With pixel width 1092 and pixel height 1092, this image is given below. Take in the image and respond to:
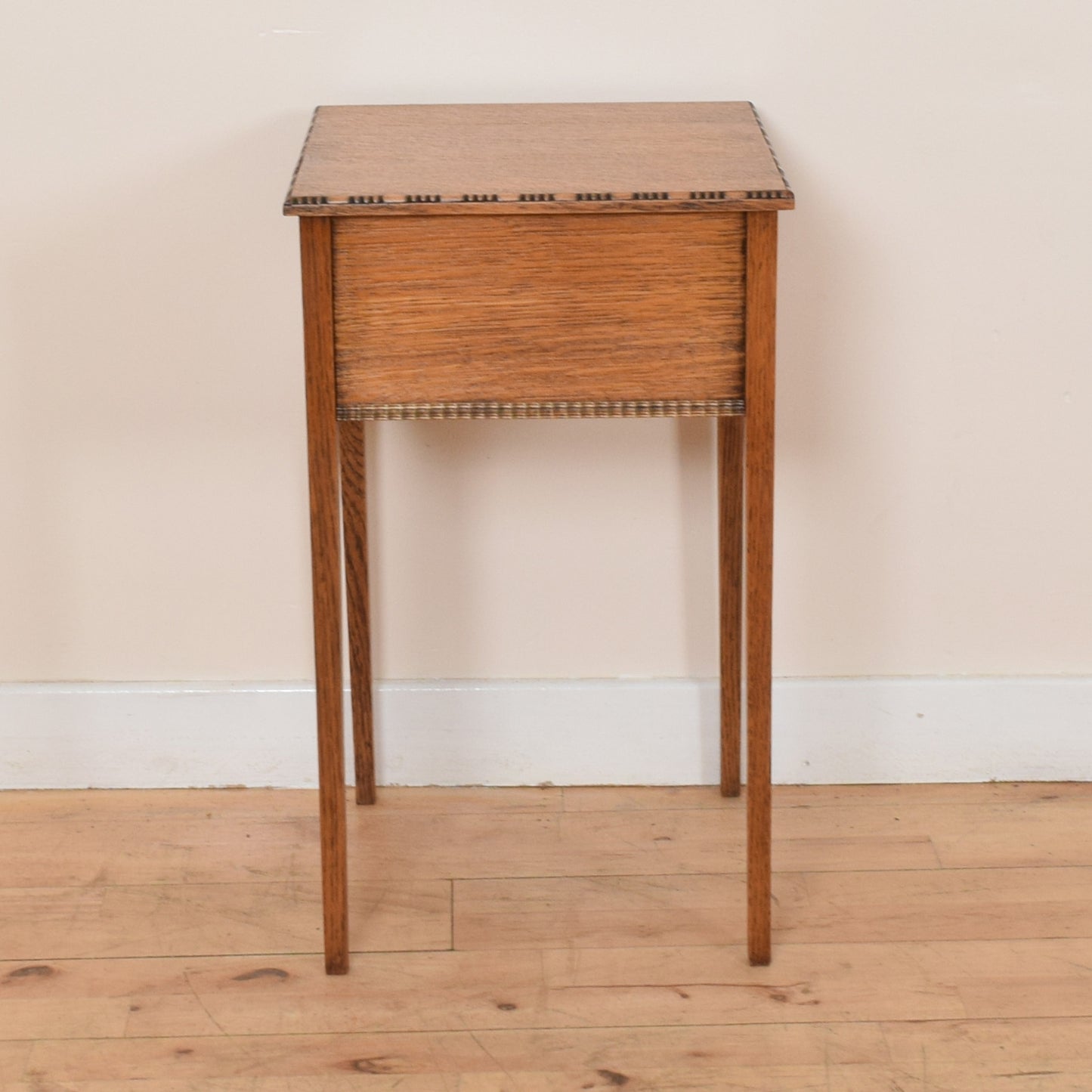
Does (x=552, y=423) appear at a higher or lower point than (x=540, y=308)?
lower

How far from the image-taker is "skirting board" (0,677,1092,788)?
1.92 metres

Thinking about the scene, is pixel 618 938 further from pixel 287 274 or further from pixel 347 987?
pixel 287 274

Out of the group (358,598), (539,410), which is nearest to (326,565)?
(539,410)

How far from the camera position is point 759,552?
1.48 meters

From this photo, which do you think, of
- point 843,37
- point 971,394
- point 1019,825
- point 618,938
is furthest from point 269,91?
point 1019,825

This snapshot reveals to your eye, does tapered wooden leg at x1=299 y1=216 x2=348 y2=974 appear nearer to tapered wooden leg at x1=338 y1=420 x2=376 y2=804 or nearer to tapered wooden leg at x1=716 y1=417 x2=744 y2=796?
tapered wooden leg at x1=338 y1=420 x2=376 y2=804

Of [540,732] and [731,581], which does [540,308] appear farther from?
[540,732]

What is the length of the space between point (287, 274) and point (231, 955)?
2.55 ft

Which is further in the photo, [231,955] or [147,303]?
[147,303]

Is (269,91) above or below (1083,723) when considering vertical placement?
above

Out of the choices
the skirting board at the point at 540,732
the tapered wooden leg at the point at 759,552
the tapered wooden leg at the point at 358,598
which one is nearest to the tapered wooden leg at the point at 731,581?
the skirting board at the point at 540,732

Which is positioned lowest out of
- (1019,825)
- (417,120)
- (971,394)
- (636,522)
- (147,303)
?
(1019,825)

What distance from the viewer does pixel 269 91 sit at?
172 cm

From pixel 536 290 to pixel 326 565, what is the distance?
338 mm
